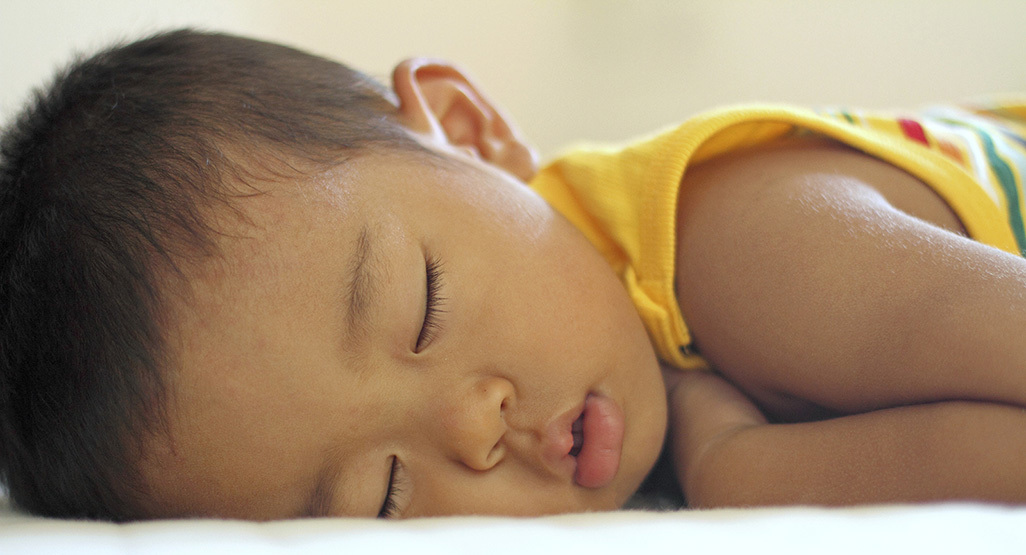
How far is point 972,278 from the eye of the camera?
0.55 metres

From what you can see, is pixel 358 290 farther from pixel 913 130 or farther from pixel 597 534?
pixel 913 130

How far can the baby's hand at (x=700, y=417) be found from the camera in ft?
2.33

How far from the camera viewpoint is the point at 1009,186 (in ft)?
2.68

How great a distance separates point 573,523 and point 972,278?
37 cm

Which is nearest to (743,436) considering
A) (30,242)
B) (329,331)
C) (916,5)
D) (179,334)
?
(329,331)

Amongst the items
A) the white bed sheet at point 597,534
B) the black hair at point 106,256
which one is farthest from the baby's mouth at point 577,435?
the black hair at point 106,256

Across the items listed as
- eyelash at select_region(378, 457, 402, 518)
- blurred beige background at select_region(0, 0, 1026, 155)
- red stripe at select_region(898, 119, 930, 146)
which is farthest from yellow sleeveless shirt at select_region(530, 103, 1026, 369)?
blurred beige background at select_region(0, 0, 1026, 155)

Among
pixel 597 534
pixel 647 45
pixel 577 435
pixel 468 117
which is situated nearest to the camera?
pixel 597 534

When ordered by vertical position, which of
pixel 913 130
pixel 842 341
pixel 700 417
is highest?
pixel 913 130

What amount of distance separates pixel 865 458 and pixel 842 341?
3.8 inches

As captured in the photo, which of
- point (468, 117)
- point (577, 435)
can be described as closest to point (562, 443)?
point (577, 435)

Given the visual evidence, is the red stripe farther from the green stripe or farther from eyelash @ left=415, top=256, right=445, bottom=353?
eyelash @ left=415, top=256, right=445, bottom=353

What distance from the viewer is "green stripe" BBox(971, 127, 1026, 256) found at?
2.50 feet

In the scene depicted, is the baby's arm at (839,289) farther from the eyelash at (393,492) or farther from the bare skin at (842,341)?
the eyelash at (393,492)
